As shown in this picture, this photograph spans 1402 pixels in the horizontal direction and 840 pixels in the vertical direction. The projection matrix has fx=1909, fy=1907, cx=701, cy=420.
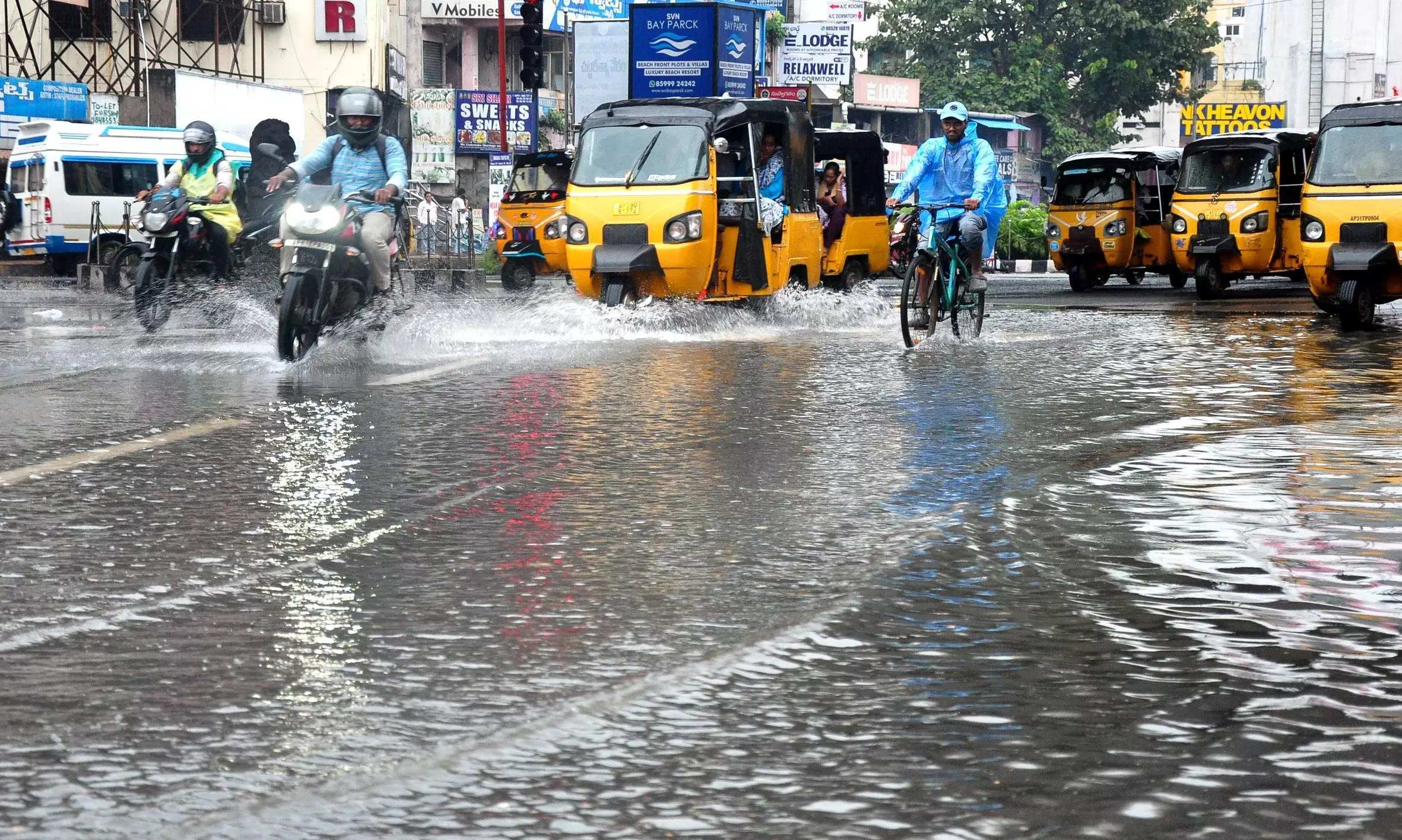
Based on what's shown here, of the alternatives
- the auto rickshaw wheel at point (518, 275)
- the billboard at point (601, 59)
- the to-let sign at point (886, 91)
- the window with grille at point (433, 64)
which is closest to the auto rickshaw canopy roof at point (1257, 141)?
the auto rickshaw wheel at point (518, 275)

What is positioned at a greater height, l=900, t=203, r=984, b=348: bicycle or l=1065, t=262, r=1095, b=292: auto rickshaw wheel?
l=900, t=203, r=984, b=348: bicycle

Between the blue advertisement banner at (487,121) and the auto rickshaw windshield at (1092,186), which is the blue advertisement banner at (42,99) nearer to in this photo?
the blue advertisement banner at (487,121)

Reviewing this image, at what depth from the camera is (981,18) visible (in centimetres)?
6397

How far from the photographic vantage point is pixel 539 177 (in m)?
29.9

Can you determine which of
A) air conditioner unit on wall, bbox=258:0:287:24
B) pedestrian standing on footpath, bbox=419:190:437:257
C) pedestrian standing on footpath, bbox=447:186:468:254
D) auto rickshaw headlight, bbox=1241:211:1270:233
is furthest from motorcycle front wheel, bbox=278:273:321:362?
air conditioner unit on wall, bbox=258:0:287:24

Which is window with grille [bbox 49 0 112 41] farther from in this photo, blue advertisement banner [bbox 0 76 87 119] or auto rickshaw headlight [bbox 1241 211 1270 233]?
auto rickshaw headlight [bbox 1241 211 1270 233]

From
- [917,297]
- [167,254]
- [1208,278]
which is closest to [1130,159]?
[1208,278]

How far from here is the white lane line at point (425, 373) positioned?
10555 millimetres

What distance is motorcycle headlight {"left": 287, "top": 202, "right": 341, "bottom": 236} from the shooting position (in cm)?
1145

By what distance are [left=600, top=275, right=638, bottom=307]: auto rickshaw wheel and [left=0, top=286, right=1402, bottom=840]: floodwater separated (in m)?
6.26

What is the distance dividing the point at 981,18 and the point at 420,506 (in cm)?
6017

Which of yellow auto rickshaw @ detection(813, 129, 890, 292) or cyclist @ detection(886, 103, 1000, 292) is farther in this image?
yellow auto rickshaw @ detection(813, 129, 890, 292)

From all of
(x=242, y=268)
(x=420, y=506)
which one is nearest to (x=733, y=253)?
(x=242, y=268)

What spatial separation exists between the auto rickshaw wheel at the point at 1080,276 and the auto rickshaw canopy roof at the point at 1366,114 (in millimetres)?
11935
